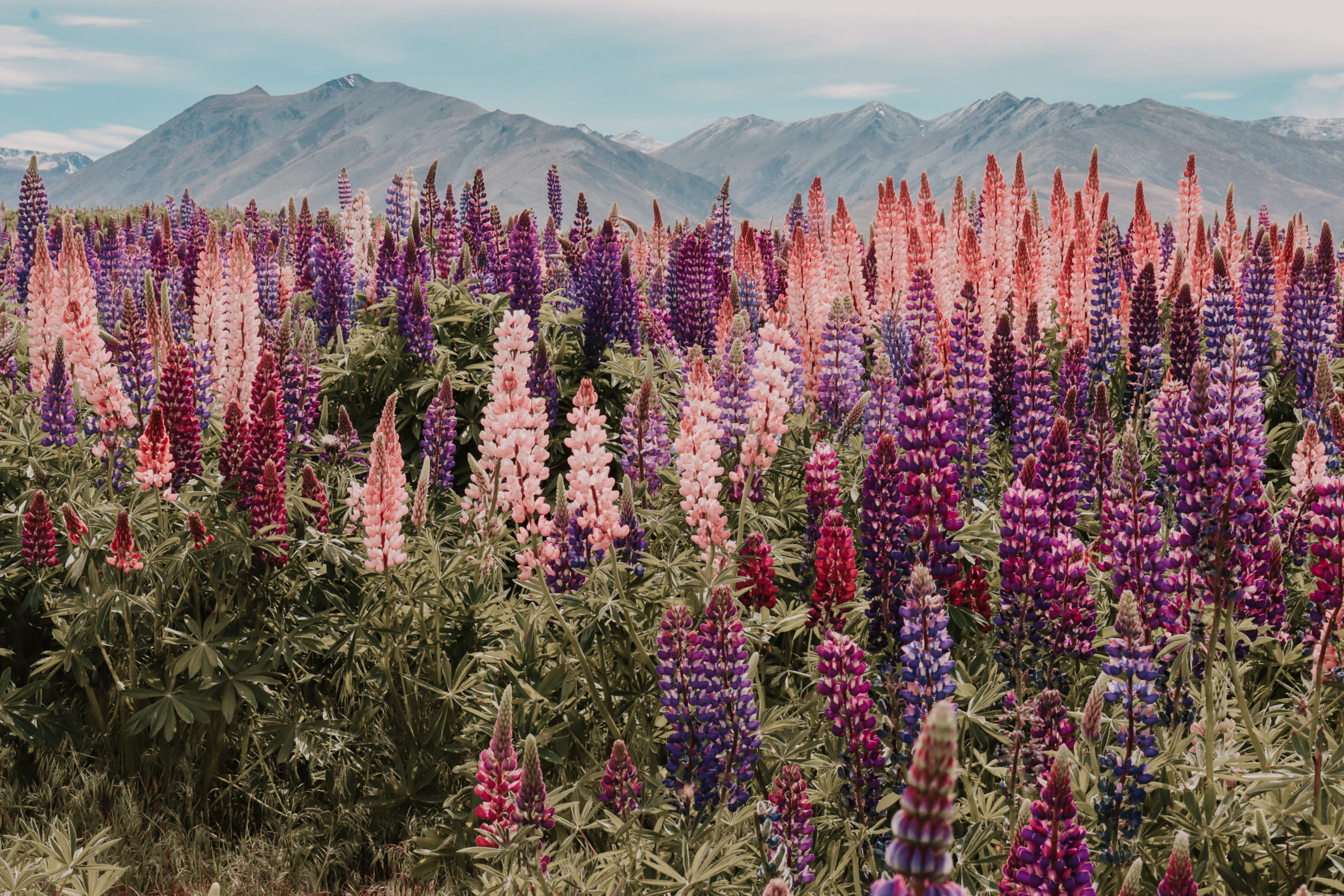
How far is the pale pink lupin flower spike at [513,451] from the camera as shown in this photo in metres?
3.90

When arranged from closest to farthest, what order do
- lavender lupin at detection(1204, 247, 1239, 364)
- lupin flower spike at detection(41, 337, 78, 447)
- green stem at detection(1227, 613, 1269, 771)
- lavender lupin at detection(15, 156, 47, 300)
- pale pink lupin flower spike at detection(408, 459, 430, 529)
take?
→ green stem at detection(1227, 613, 1269, 771), pale pink lupin flower spike at detection(408, 459, 430, 529), lupin flower spike at detection(41, 337, 78, 447), lavender lupin at detection(1204, 247, 1239, 364), lavender lupin at detection(15, 156, 47, 300)

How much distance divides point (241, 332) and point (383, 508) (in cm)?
226

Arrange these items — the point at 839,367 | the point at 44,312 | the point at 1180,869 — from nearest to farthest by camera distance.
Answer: the point at 1180,869 → the point at 44,312 → the point at 839,367

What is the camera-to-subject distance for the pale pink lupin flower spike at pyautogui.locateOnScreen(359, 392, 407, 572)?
3.54 m

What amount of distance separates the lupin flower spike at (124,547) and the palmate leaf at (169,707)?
50 cm

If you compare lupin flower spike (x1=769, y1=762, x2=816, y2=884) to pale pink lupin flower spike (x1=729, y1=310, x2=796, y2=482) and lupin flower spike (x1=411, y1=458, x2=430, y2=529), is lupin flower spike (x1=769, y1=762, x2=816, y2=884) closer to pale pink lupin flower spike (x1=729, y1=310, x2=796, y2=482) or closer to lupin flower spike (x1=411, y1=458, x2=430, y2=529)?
pale pink lupin flower spike (x1=729, y1=310, x2=796, y2=482)

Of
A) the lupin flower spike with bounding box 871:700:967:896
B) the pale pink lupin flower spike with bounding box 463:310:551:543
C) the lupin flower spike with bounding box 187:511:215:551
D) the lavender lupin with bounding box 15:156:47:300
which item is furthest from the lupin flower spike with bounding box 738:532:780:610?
the lavender lupin with bounding box 15:156:47:300

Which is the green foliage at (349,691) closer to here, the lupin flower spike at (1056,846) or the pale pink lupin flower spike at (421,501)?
the pale pink lupin flower spike at (421,501)

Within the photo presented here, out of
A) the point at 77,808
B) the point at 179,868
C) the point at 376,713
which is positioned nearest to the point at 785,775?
the point at 376,713

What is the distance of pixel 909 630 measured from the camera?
244cm

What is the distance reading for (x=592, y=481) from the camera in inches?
145

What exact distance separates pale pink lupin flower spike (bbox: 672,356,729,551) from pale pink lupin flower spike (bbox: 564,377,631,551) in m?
0.30

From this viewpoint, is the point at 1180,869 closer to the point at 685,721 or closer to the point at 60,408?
the point at 685,721

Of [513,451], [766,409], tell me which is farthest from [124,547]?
[766,409]
